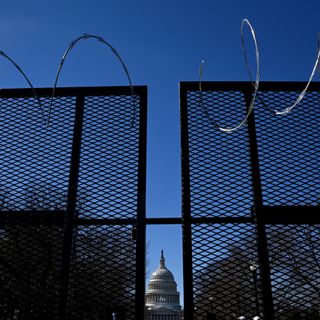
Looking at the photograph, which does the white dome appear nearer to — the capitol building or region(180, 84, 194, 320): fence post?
the capitol building

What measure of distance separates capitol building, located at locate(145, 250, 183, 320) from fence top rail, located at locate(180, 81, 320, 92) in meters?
97.1

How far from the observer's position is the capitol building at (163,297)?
97.2m

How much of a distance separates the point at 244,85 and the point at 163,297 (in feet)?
334

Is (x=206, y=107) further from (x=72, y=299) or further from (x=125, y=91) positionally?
(x=72, y=299)

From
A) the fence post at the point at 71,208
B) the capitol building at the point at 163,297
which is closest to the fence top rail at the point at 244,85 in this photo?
the fence post at the point at 71,208

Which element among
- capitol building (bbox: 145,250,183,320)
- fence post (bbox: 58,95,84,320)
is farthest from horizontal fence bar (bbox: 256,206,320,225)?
capitol building (bbox: 145,250,183,320)

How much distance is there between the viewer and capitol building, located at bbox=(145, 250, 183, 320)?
319 ft

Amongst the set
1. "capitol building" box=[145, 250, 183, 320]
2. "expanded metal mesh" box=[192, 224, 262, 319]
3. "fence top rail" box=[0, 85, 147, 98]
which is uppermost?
"capitol building" box=[145, 250, 183, 320]

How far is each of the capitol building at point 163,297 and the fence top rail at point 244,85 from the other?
3824 inches

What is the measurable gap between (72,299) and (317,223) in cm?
285

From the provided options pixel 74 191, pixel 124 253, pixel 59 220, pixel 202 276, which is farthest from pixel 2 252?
pixel 202 276

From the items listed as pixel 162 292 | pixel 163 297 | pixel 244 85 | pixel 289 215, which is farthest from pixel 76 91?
pixel 163 297

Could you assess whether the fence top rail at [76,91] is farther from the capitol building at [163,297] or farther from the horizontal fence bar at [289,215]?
the capitol building at [163,297]

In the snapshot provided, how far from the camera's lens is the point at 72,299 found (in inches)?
170
